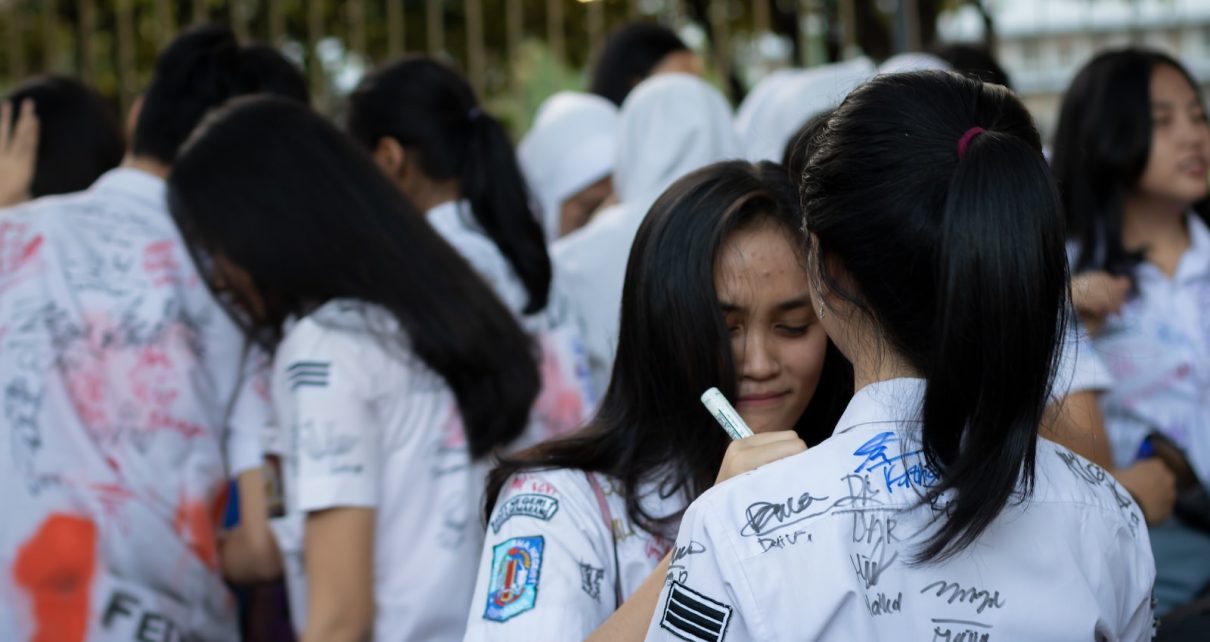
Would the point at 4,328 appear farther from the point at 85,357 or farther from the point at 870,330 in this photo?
the point at 870,330

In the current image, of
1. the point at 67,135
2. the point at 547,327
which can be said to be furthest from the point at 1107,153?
the point at 67,135

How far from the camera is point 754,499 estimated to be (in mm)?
1359

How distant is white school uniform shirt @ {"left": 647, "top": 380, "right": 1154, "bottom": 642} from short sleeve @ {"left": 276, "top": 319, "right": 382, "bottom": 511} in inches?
38.5

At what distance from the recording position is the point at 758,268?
1.84 metres

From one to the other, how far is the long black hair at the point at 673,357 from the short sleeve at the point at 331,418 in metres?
0.43

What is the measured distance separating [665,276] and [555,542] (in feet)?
1.24

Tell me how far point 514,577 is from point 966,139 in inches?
30.8

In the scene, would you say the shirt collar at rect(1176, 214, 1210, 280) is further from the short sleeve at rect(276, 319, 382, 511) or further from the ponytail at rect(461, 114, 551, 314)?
the short sleeve at rect(276, 319, 382, 511)

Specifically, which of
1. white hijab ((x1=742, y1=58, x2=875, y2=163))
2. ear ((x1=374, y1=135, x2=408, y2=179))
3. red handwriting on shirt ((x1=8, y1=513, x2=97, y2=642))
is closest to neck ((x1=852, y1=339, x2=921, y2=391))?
red handwriting on shirt ((x1=8, y1=513, x2=97, y2=642))

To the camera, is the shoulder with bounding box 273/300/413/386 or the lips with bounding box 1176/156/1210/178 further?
the lips with bounding box 1176/156/1210/178

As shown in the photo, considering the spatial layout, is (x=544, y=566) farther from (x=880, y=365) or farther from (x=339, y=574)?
(x=339, y=574)

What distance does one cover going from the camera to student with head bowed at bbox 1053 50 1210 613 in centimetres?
270
